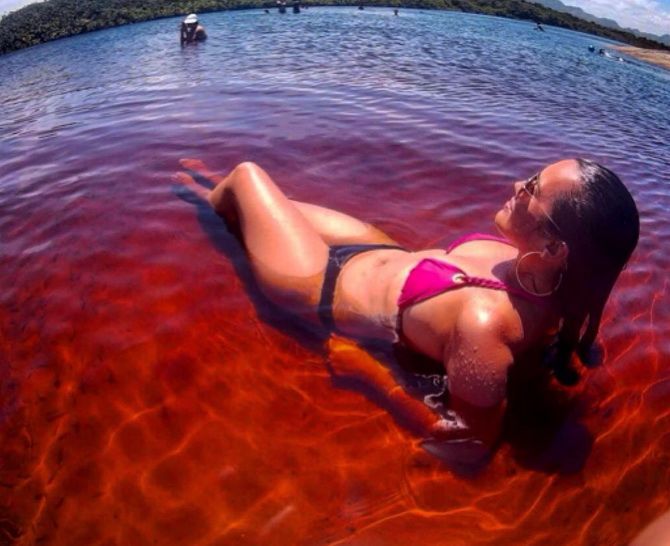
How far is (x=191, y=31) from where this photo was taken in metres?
16.8

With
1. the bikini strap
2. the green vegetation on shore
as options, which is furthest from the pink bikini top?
the green vegetation on shore

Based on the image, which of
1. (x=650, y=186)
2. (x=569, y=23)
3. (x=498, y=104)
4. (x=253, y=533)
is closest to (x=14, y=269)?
(x=253, y=533)

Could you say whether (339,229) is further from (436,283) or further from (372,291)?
(436,283)

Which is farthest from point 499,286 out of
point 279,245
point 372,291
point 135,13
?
point 135,13

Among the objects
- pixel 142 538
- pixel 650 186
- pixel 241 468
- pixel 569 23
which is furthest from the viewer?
pixel 569 23

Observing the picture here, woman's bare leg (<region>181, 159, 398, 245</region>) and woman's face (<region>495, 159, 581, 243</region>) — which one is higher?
woman's face (<region>495, 159, 581, 243</region>)

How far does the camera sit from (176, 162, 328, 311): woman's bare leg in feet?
9.13

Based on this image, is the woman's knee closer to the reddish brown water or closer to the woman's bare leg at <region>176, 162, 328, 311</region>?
the woman's bare leg at <region>176, 162, 328, 311</region>

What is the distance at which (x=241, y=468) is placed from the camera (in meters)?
2.20

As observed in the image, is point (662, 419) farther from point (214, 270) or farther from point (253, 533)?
point (214, 270)

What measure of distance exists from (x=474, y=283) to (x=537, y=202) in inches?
18.5

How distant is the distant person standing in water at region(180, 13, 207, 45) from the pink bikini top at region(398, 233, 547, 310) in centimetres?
1780

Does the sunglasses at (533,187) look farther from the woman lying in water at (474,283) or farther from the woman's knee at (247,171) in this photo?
the woman's knee at (247,171)

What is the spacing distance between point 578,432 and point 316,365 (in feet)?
5.27
